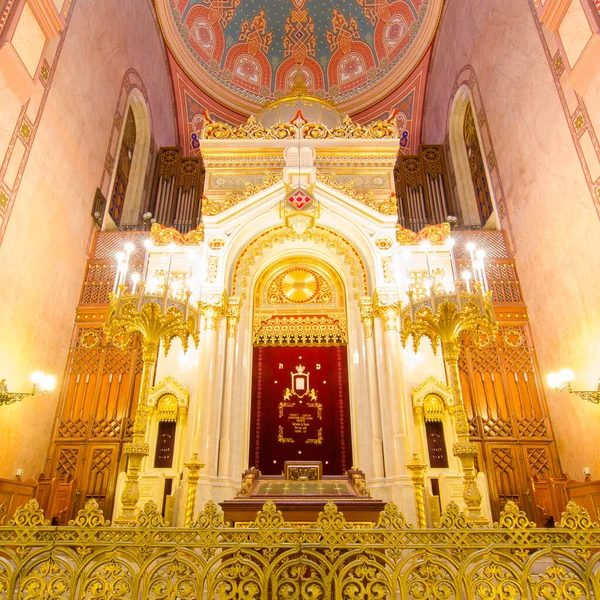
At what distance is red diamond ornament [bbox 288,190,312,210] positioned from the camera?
10.4 meters

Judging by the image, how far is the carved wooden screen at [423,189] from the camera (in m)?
14.6

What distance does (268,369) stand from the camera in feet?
33.4

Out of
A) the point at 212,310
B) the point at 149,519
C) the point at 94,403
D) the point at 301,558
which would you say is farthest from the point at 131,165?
the point at 301,558

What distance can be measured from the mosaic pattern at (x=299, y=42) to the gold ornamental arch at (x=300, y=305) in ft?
34.2

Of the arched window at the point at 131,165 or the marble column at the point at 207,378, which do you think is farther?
the arched window at the point at 131,165

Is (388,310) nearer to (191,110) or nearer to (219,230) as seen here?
(219,230)

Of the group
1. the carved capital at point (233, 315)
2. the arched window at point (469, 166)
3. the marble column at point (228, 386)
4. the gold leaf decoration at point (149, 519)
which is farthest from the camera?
the arched window at point (469, 166)

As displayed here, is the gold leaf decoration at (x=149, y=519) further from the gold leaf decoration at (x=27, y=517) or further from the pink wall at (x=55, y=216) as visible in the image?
the pink wall at (x=55, y=216)

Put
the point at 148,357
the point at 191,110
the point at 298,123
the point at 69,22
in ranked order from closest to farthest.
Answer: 1. the point at 148,357
2. the point at 69,22
3. the point at 298,123
4. the point at 191,110

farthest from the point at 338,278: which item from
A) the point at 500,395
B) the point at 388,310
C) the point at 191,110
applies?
the point at 191,110

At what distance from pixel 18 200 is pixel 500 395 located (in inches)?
413

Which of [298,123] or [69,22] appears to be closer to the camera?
[69,22]

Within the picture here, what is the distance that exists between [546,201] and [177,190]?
37.1ft

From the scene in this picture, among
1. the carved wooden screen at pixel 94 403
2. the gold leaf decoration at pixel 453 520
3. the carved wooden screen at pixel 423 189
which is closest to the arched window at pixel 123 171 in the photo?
the carved wooden screen at pixel 94 403
